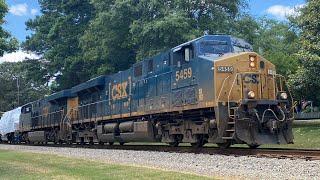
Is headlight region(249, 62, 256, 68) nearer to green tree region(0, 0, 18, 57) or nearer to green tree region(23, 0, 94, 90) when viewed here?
green tree region(0, 0, 18, 57)

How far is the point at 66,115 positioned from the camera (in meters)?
30.4

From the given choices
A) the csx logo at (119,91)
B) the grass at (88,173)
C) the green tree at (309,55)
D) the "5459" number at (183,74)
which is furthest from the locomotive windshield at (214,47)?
the green tree at (309,55)

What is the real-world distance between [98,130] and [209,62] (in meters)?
10.7

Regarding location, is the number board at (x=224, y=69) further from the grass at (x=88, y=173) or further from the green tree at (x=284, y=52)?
the green tree at (x=284, y=52)

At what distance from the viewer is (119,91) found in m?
23.8

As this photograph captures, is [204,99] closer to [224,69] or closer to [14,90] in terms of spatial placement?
[224,69]

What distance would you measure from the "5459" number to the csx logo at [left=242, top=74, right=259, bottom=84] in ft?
7.14

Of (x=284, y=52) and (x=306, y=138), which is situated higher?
(x=284, y=52)

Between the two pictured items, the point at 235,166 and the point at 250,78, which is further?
the point at 250,78

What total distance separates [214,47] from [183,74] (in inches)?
60.2

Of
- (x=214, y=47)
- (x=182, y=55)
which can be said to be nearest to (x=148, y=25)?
(x=182, y=55)

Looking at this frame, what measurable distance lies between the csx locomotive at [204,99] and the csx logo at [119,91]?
0.17ft

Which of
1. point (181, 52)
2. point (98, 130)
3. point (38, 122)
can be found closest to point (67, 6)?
point (38, 122)

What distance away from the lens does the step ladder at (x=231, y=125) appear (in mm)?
14828
